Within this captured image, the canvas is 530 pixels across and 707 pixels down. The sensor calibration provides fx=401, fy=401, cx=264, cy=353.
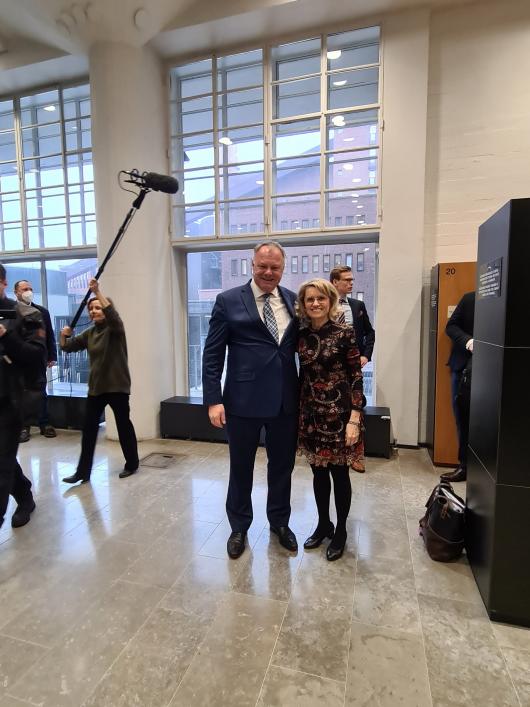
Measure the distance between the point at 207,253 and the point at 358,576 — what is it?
3.83 m

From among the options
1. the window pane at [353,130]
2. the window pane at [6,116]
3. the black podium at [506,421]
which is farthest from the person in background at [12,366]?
the window pane at [6,116]

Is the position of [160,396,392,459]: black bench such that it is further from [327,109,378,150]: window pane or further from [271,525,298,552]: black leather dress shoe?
[327,109,378,150]: window pane

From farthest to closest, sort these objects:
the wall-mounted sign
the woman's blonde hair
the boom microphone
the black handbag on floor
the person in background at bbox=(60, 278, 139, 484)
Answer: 1. the person in background at bbox=(60, 278, 139, 484)
2. the boom microphone
3. the black handbag on floor
4. the woman's blonde hair
5. the wall-mounted sign

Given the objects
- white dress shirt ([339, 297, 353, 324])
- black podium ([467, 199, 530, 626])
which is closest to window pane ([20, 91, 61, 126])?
white dress shirt ([339, 297, 353, 324])

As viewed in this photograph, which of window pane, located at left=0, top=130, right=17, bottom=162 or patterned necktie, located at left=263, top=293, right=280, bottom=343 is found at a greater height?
window pane, located at left=0, top=130, right=17, bottom=162

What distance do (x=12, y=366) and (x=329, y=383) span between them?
1.78 m

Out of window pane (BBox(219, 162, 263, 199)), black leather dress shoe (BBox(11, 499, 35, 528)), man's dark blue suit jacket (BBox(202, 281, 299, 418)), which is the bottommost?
black leather dress shoe (BBox(11, 499, 35, 528))

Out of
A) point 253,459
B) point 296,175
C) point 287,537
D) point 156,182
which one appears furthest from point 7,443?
point 296,175

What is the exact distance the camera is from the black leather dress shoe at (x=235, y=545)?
2279 mm

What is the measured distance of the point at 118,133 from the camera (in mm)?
4090

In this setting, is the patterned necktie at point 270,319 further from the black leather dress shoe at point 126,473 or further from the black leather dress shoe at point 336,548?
the black leather dress shoe at point 126,473

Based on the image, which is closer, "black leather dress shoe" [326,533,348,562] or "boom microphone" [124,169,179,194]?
"black leather dress shoe" [326,533,348,562]

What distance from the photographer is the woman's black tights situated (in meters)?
2.21

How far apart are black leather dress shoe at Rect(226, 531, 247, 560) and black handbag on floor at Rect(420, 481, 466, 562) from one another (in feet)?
3.46
